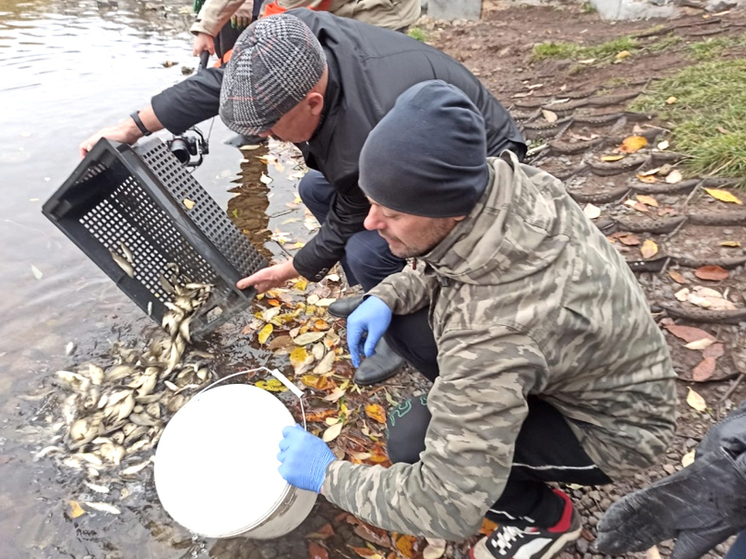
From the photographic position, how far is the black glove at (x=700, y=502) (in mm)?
1185

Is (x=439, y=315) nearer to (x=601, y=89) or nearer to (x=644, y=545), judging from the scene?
(x=644, y=545)

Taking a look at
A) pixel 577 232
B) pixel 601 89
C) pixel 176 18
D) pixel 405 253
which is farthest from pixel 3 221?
pixel 176 18

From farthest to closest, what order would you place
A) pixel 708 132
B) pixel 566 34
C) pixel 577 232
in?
Result: pixel 566 34 → pixel 708 132 → pixel 577 232

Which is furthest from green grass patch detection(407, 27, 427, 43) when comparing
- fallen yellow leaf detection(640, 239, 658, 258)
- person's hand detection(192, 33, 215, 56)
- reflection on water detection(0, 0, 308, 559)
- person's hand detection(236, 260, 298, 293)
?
person's hand detection(236, 260, 298, 293)

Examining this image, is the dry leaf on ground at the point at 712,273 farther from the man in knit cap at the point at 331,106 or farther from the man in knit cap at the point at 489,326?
the man in knit cap at the point at 489,326

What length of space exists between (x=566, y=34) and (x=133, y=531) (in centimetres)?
792

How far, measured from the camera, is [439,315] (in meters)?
1.61

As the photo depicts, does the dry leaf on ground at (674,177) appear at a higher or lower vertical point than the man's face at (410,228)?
lower

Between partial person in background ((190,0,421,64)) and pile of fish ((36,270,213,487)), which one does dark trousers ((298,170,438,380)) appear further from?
partial person in background ((190,0,421,64))

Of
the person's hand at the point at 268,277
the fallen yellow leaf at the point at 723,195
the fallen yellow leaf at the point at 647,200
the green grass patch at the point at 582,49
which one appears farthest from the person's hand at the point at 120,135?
the green grass patch at the point at 582,49

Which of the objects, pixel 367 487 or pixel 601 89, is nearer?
pixel 367 487

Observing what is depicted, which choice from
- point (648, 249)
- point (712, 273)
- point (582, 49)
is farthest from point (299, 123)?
point (582, 49)

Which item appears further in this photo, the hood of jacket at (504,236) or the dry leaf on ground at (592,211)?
the dry leaf on ground at (592,211)

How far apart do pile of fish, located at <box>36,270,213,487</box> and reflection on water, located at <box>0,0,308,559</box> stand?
89 millimetres
